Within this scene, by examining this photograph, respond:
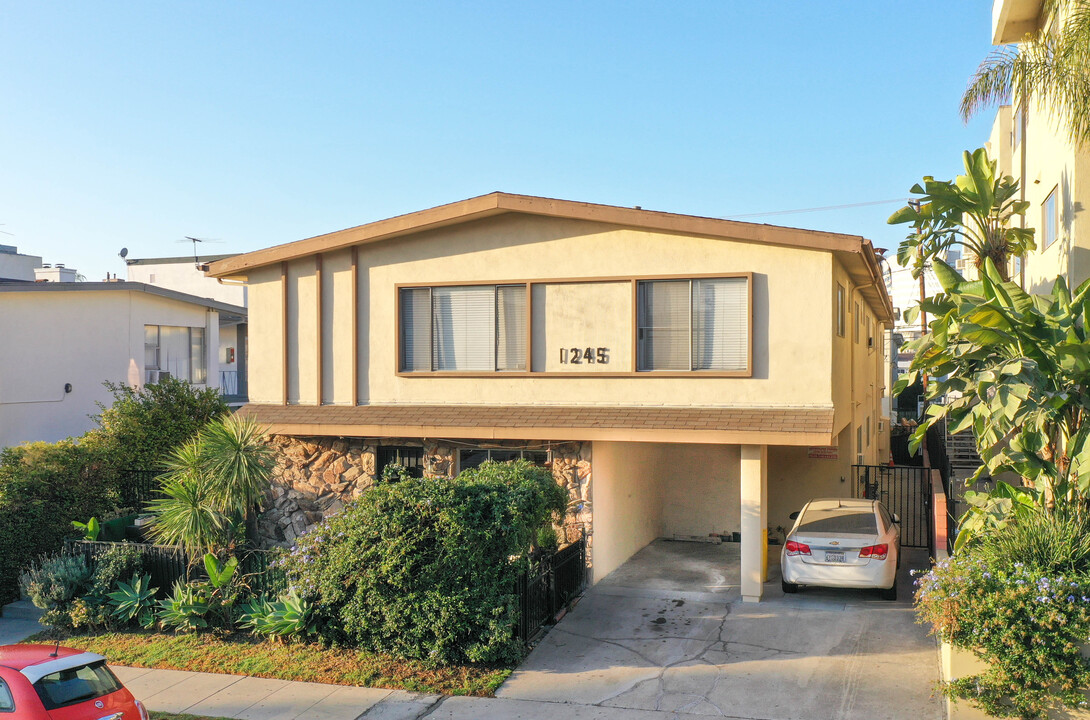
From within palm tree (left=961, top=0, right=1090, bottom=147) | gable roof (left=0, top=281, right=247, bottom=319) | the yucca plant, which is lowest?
the yucca plant

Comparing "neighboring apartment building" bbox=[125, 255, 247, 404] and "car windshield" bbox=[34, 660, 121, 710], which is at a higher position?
"neighboring apartment building" bbox=[125, 255, 247, 404]

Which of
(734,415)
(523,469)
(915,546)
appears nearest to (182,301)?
(523,469)

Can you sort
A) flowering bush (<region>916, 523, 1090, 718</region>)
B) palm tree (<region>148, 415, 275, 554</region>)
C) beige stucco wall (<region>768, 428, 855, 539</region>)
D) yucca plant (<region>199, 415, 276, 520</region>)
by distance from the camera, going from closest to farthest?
flowering bush (<region>916, 523, 1090, 718</region>) < palm tree (<region>148, 415, 275, 554</region>) < yucca plant (<region>199, 415, 276, 520</region>) < beige stucco wall (<region>768, 428, 855, 539</region>)

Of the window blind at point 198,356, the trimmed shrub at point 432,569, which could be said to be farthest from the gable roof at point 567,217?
the window blind at point 198,356

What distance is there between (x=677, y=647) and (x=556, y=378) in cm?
486

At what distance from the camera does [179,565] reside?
13.2 metres

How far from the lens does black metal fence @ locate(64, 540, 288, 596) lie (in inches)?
484

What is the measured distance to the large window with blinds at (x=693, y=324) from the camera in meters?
13.3

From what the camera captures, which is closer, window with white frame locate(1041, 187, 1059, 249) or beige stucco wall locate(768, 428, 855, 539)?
window with white frame locate(1041, 187, 1059, 249)

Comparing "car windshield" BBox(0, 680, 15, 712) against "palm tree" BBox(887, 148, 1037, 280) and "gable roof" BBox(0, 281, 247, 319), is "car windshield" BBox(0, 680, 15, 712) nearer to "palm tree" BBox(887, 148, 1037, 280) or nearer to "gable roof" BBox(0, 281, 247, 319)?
"palm tree" BBox(887, 148, 1037, 280)

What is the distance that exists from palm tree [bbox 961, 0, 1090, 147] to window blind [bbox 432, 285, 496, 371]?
8.07 m

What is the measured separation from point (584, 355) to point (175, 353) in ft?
53.6

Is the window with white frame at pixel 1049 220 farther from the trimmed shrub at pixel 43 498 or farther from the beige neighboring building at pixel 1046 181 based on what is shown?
the trimmed shrub at pixel 43 498

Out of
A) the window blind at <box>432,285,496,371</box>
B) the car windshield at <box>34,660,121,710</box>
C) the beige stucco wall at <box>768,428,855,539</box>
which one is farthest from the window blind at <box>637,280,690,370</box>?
the car windshield at <box>34,660,121,710</box>
